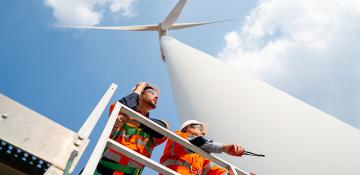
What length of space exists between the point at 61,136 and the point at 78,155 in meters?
0.17

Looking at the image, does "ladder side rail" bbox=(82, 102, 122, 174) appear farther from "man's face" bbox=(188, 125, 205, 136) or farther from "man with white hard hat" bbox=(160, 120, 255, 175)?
"man's face" bbox=(188, 125, 205, 136)

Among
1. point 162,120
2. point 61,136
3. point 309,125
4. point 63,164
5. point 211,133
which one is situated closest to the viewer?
point 63,164

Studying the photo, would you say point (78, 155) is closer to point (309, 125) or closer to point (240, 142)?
point (240, 142)

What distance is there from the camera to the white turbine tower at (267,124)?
16.1ft

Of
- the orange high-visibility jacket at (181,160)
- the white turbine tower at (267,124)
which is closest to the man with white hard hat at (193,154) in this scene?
→ the orange high-visibility jacket at (181,160)

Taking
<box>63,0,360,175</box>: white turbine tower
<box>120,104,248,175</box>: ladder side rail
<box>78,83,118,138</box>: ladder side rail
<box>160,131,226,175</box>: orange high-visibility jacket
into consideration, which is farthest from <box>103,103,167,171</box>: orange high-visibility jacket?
<box>63,0,360,175</box>: white turbine tower

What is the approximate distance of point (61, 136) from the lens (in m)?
2.00

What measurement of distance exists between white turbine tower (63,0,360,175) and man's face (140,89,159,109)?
2200 millimetres

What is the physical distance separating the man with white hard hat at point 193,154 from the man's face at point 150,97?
59 cm

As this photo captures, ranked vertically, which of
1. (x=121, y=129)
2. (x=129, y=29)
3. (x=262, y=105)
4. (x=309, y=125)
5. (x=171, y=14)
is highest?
(x=171, y=14)

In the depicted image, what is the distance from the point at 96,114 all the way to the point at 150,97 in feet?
5.17

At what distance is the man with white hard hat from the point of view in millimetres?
3641

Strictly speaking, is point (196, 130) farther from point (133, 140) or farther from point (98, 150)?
point (98, 150)

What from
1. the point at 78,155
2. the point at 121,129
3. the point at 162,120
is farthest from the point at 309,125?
the point at 78,155
